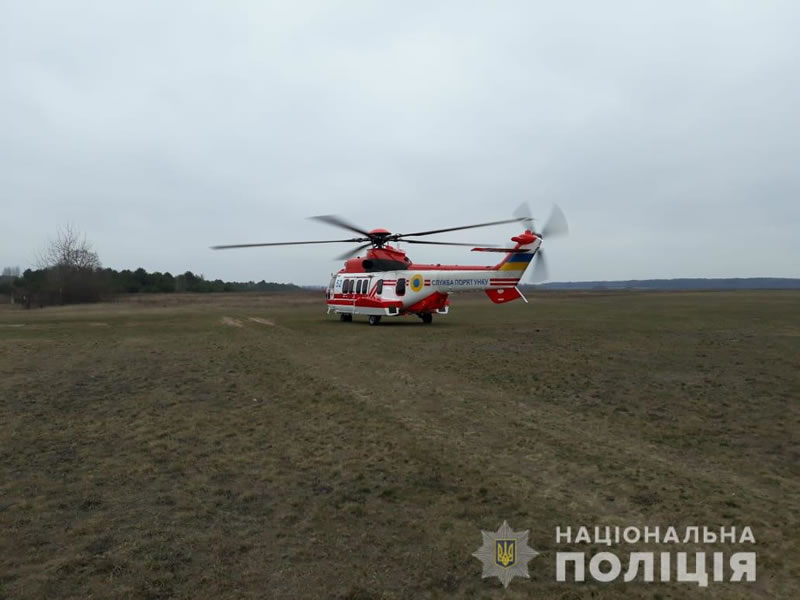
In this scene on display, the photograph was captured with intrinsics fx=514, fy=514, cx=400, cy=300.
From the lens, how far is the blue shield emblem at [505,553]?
15.9 ft

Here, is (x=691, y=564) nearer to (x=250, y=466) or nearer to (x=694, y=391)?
(x=250, y=466)

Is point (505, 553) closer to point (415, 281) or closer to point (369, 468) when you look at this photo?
point (369, 468)

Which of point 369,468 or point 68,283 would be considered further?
point 68,283

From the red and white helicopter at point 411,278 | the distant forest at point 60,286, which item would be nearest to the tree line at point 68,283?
the distant forest at point 60,286

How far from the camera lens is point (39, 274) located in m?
58.6

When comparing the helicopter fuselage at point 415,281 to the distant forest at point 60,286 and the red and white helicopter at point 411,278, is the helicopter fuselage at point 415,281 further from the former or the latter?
the distant forest at point 60,286

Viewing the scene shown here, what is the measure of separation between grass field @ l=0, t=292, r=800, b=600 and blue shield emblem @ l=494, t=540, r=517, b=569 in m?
0.21

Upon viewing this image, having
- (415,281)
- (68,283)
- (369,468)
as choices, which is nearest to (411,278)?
(415,281)

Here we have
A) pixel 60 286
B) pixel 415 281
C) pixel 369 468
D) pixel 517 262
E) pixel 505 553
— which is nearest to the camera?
pixel 505 553

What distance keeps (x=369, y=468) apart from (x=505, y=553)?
2.67m

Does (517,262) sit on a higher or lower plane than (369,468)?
higher

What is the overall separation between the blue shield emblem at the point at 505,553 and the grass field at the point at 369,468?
0.69 ft

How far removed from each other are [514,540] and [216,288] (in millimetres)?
95476

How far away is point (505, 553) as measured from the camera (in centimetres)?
502
